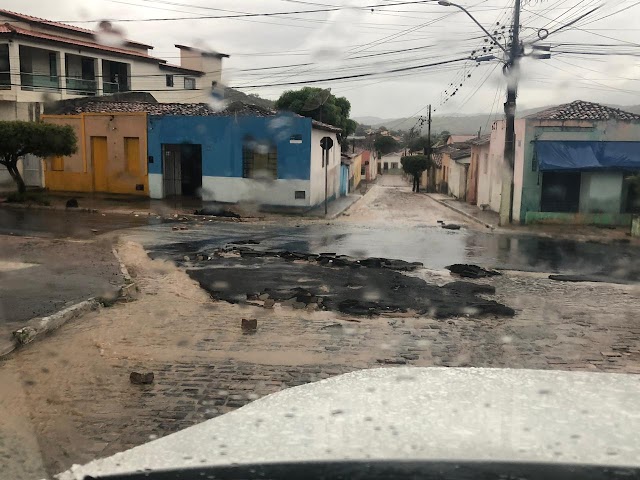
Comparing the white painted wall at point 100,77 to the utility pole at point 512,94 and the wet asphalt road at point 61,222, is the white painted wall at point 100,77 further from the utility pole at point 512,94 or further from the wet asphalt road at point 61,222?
the utility pole at point 512,94

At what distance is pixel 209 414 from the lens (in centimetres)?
504

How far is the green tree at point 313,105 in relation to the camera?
43.5 m

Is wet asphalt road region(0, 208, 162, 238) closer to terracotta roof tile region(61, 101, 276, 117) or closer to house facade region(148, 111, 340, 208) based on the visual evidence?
house facade region(148, 111, 340, 208)

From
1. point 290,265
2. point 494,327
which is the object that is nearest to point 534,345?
point 494,327

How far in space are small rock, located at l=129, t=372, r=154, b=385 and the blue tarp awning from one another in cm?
1973

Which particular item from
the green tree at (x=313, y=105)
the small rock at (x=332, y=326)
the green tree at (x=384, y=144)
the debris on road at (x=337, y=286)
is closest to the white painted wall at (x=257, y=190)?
the debris on road at (x=337, y=286)

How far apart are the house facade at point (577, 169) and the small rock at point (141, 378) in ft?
63.8

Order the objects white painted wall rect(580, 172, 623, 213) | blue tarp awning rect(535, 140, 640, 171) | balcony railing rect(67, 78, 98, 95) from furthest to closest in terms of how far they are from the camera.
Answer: balcony railing rect(67, 78, 98, 95)
white painted wall rect(580, 172, 623, 213)
blue tarp awning rect(535, 140, 640, 171)

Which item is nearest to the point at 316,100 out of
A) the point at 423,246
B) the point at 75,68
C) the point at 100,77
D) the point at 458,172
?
the point at 458,172

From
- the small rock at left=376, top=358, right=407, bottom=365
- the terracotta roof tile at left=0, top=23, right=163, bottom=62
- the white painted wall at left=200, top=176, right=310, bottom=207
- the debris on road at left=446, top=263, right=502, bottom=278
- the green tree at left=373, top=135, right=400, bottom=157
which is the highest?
the terracotta roof tile at left=0, top=23, right=163, bottom=62

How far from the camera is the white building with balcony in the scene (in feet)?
97.5

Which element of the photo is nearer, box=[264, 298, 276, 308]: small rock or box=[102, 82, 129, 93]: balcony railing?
box=[264, 298, 276, 308]: small rock

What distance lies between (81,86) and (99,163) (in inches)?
390

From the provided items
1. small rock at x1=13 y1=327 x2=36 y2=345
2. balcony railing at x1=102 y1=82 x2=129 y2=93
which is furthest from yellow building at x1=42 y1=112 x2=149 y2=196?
small rock at x1=13 y1=327 x2=36 y2=345
